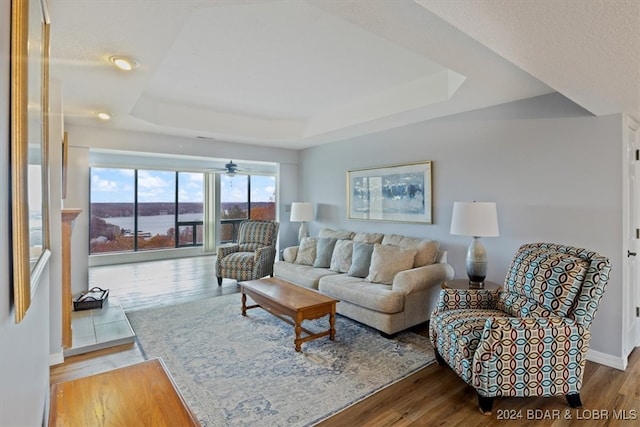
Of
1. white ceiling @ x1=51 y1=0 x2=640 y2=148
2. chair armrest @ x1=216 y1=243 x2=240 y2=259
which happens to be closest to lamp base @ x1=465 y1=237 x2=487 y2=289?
white ceiling @ x1=51 y1=0 x2=640 y2=148

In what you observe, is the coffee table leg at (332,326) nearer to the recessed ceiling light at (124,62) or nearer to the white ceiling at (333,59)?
the white ceiling at (333,59)

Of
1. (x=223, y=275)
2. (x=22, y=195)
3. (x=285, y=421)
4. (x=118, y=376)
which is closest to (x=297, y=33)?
(x=22, y=195)

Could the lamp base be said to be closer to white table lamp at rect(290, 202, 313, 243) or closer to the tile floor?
white table lamp at rect(290, 202, 313, 243)

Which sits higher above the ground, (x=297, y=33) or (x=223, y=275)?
(x=297, y=33)

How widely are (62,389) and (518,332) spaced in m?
2.45

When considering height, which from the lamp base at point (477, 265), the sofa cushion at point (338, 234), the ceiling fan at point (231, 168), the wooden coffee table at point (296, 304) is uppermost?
the ceiling fan at point (231, 168)

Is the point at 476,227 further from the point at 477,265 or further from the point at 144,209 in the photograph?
the point at 144,209

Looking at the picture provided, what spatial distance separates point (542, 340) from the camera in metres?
2.13

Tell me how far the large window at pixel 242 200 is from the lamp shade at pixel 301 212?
2751 millimetres

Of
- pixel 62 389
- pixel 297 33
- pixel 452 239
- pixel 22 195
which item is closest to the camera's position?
pixel 22 195

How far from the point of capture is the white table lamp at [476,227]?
3.11m

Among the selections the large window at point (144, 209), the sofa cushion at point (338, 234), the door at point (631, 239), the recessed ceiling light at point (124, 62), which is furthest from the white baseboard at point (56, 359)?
the large window at point (144, 209)

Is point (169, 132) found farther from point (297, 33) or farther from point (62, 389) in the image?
point (62, 389)

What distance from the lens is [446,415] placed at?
2174 mm
